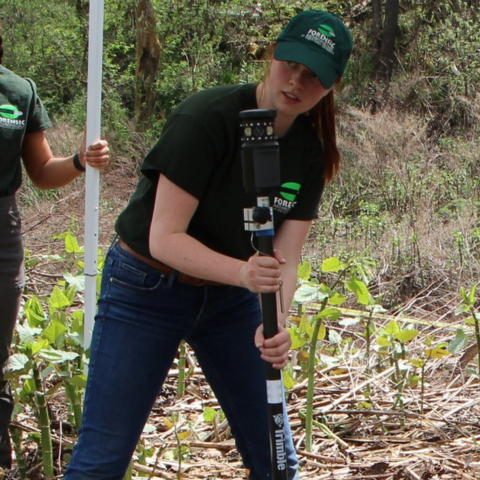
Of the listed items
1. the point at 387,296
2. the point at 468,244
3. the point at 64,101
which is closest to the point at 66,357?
the point at 387,296

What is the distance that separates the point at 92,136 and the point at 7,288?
0.72 meters

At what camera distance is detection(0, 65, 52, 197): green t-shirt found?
11.0 ft

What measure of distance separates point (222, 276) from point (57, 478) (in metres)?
1.56

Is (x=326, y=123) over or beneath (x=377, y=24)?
beneath

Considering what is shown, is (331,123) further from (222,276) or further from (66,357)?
(66,357)

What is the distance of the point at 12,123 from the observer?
11.1 ft

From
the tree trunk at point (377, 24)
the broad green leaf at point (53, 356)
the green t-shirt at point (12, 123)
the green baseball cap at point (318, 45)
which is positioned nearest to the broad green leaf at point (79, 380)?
the broad green leaf at point (53, 356)

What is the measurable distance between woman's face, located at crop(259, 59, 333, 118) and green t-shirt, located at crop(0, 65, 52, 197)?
1.44 metres

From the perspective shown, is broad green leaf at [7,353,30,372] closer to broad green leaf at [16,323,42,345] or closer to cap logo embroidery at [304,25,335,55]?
broad green leaf at [16,323,42,345]

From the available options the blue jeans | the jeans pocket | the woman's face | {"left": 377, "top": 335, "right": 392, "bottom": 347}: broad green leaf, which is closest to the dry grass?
{"left": 377, "top": 335, "right": 392, "bottom": 347}: broad green leaf

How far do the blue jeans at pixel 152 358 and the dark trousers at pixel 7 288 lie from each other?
97 centimetres

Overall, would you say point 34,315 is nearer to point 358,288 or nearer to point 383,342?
point 358,288

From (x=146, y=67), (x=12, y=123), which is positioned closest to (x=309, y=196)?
(x=12, y=123)

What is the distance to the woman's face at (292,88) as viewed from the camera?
2.29 metres
